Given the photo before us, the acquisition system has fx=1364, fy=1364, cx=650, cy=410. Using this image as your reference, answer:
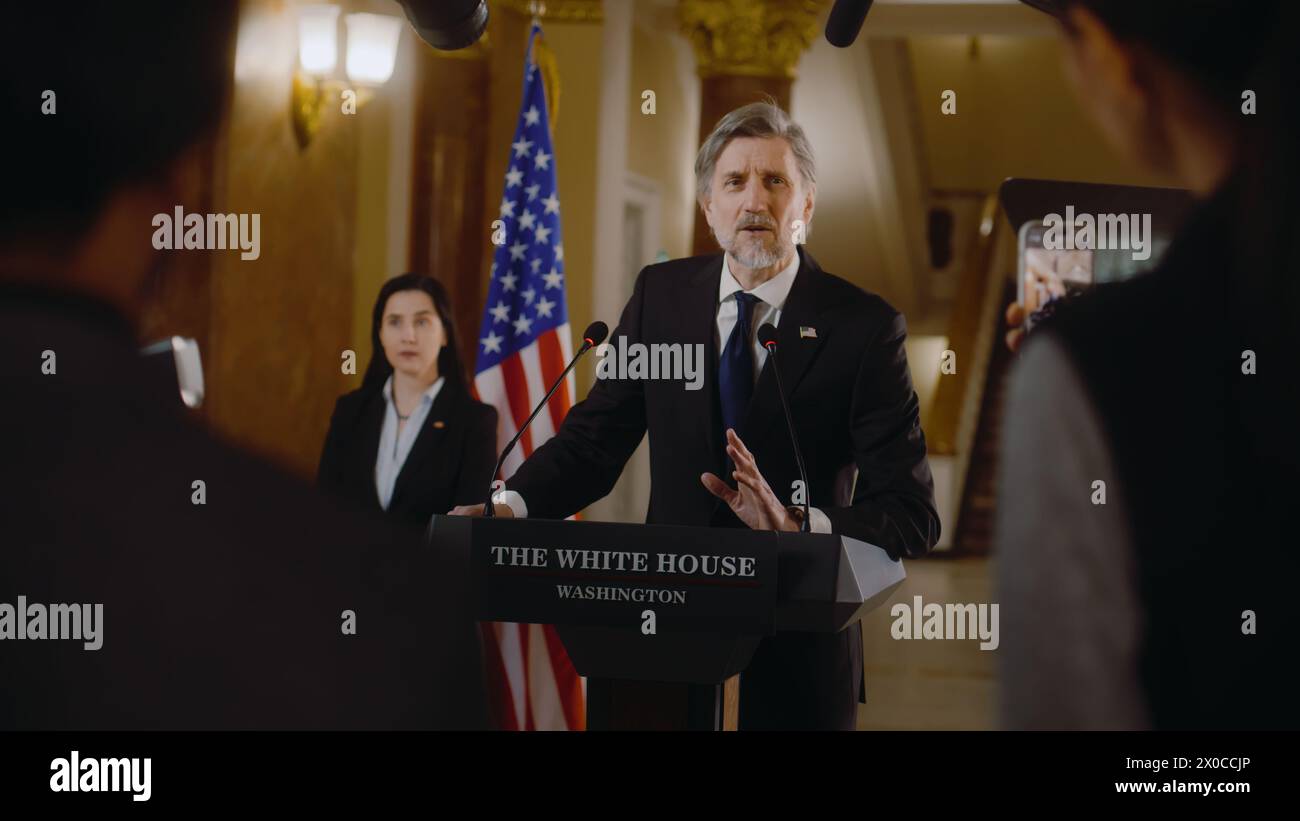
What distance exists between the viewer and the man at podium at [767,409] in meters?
2.49

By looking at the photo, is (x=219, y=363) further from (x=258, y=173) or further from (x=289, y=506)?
(x=289, y=506)

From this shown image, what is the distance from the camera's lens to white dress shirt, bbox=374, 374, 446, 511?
3.94 m

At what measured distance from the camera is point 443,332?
4090mm

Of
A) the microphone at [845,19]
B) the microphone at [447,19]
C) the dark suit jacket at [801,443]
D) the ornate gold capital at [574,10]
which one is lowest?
the dark suit jacket at [801,443]

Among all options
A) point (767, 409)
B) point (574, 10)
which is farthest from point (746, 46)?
point (767, 409)

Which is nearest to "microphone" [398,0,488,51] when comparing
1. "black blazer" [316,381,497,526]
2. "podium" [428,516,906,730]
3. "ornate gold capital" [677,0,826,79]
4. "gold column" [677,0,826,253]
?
"podium" [428,516,906,730]

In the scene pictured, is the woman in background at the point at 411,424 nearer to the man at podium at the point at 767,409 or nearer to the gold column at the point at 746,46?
the man at podium at the point at 767,409

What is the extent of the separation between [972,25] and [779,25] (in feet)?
6.63

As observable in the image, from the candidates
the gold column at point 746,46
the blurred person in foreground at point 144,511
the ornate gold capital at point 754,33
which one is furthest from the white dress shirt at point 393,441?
the ornate gold capital at point 754,33

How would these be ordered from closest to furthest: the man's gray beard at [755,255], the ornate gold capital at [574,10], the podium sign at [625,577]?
the podium sign at [625,577] → the man's gray beard at [755,255] → the ornate gold capital at [574,10]

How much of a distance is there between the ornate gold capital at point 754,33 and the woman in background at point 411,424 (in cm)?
387

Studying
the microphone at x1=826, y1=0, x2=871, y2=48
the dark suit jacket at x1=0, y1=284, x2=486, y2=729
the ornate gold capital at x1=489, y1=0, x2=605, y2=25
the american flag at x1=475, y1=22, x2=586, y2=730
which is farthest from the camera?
the ornate gold capital at x1=489, y1=0, x2=605, y2=25

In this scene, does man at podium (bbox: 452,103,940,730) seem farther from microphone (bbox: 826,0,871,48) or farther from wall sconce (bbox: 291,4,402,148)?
wall sconce (bbox: 291,4,402,148)
